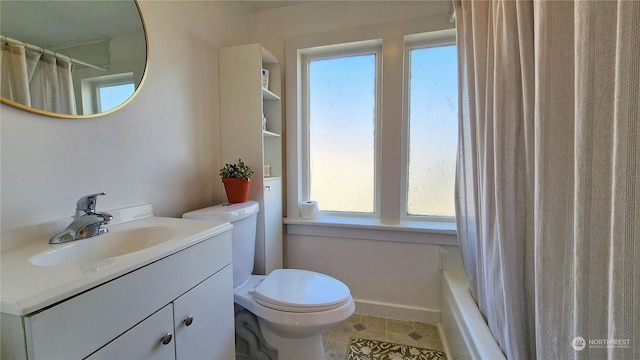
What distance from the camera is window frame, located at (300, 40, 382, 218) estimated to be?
1.75m

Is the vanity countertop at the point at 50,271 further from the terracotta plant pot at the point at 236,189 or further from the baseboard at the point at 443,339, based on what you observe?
the baseboard at the point at 443,339

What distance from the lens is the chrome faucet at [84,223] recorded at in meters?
0.75

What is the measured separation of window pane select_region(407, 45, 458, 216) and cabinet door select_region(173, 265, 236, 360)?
53.0 inches

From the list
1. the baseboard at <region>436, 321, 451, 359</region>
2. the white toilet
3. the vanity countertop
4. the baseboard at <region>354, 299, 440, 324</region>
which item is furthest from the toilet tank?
the baseboard at <region>436, 321, 451, 359</region>

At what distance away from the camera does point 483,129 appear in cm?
98

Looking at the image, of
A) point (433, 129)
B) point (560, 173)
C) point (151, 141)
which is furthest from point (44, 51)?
point (433, 129)

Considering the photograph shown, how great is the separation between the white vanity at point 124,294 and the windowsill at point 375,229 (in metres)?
0.83

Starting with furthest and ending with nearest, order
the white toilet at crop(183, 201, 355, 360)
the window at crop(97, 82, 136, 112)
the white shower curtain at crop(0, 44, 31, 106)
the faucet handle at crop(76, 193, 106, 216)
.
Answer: the white toilet at crop(183, 201, 355, 360), the window at crop(97, 82, 136, 112), the faucet handle at crop(76, 193, 106, 216), the white shower curtain at crop(0, 44, 31, 106)

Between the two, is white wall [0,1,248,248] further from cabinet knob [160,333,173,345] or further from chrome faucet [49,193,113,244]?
cabinet knob [160,333,173,345]

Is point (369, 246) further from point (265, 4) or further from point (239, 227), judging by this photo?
point (265, 4)

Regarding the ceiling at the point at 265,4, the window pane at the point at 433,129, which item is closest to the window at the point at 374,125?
the window pane at the point at 433,129

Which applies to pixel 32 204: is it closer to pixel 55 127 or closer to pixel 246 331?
pixel 55 127

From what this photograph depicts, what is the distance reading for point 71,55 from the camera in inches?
33.1

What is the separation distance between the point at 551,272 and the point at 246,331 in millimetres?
1252
